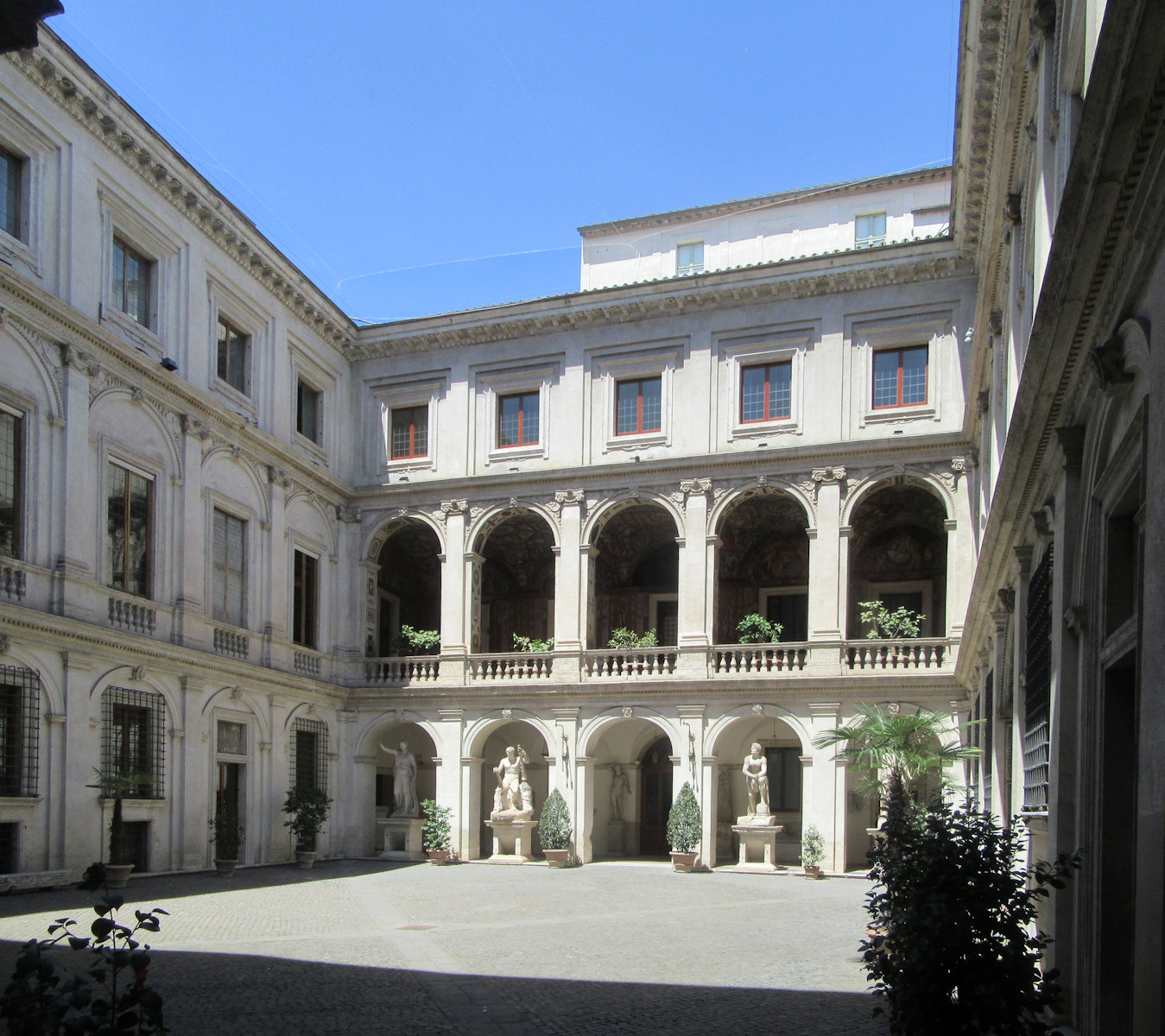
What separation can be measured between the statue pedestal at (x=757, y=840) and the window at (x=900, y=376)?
9.21 metres

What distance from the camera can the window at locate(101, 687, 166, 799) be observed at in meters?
20.5

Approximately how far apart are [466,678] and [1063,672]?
2024 centimetres

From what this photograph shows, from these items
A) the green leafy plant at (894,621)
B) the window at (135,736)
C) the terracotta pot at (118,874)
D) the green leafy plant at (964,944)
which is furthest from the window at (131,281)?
the green leafy plant at (964,944)

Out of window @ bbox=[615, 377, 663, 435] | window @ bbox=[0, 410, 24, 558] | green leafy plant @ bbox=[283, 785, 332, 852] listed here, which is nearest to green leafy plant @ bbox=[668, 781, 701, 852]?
green leafy plant @ bbox=[283, 785, 332, 852]

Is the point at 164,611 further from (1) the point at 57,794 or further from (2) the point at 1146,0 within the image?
(2) the point at 1146,0

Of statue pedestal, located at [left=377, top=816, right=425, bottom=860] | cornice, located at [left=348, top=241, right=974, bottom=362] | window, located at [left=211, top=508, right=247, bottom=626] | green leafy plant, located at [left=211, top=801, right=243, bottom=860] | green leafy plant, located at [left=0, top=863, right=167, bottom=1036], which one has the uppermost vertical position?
cornice, located at [left=348, top=241, right=974, bottom=362]

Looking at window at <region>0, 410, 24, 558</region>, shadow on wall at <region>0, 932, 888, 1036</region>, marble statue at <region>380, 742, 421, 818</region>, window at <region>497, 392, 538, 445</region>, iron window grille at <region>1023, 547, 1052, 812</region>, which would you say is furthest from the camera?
window at <region>497, 392, 538, 445</region>

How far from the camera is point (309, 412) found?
1131 inches

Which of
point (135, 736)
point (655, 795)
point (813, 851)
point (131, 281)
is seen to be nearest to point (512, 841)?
point (655, 795)

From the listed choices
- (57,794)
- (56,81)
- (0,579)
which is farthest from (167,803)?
(56,81)

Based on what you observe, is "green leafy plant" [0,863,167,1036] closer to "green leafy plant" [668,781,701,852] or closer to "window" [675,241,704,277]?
"green leafy plant" [668,781,701,852]

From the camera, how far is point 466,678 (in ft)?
91.8

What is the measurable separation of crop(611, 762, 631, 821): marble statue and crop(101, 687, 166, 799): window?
11532 millimetres

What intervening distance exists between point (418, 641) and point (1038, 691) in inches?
767
